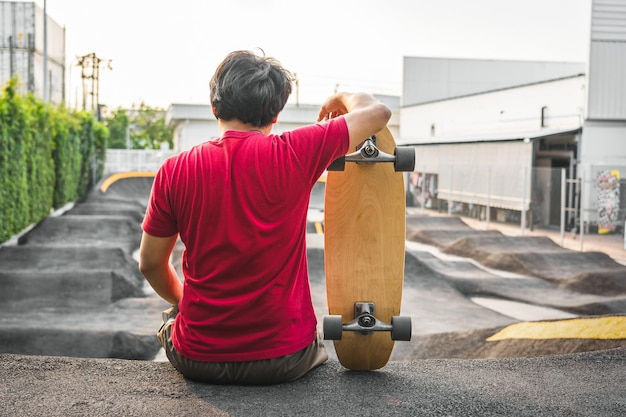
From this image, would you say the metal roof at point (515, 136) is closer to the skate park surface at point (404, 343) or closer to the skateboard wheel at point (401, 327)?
the skate park surface at point (404, 343)

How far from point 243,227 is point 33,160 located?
16825 millimetres

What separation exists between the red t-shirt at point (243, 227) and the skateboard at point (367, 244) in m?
0.54

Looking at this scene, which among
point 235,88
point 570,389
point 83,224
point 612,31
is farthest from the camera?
point 612,31

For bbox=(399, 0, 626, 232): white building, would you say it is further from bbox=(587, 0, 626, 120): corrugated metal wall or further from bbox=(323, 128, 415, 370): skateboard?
bbox=(323, 128, 415, 370): skateboard

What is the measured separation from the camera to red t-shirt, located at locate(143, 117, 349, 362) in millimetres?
3471

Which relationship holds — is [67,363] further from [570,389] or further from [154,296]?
[154,296]

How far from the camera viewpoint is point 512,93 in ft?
113

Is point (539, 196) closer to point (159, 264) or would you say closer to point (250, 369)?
point (250, 369)

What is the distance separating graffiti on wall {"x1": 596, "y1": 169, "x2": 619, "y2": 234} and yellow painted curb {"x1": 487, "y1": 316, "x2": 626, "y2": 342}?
15233mm

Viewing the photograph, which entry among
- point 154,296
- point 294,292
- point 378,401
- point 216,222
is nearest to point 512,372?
point 378,401

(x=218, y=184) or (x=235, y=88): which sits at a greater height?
(x=235, y=88)

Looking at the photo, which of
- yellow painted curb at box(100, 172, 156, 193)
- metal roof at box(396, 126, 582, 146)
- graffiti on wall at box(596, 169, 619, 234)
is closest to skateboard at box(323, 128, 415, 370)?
graffiti on wall at box(596, 169, 619, 234)

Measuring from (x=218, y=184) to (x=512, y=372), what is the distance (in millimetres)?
1923

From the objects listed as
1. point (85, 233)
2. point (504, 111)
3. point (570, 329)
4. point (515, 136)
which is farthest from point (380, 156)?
point (504, 111)
